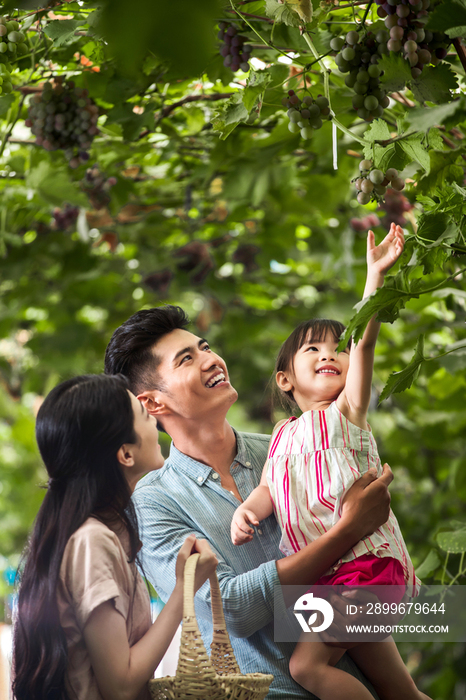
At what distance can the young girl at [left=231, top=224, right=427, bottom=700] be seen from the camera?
667mm

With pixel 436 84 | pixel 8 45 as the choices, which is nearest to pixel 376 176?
pixel 436 84

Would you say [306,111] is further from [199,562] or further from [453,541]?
[453,541]

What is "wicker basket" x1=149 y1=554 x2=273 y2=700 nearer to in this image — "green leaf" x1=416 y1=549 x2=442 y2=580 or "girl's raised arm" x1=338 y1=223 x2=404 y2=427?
"girl's raised arm" x1=338 y1=223 x2=404 y2=427

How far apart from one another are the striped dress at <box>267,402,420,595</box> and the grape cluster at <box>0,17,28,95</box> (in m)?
0.53

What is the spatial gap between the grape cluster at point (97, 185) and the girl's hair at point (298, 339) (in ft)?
2.42

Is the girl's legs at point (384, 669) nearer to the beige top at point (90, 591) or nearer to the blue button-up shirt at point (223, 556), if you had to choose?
the blue button-up shirt at point (223, 556)

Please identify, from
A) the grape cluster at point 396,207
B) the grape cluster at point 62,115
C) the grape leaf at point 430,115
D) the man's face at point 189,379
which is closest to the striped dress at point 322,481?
the man's face at point 189,379

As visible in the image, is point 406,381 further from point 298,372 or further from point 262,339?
point 262,339

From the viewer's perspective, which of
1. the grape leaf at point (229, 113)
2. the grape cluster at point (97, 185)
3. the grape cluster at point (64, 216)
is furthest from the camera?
the grape cluster at point (64, 216)

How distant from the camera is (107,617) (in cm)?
58

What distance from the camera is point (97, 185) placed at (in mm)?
1361

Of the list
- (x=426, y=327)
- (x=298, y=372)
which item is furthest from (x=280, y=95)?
(x=426, y=327)

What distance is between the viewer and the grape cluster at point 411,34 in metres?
0.60

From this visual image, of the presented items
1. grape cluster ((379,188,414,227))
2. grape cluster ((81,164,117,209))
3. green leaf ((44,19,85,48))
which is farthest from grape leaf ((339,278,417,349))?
grape cluster ((81,164,117,209))
